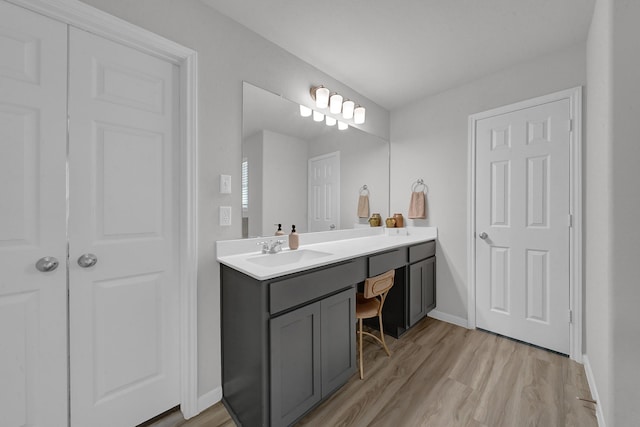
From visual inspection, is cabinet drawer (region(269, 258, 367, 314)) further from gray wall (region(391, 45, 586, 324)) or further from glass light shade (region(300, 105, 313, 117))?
gray wall (region(391, 45, 586, 324))

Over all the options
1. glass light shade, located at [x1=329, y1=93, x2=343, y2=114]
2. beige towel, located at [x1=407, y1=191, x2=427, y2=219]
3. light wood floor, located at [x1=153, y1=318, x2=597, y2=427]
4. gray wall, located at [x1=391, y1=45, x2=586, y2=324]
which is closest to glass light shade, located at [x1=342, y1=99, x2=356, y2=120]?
glass light shade, located at [x1=329, y1=93, x2=343, y2=114]

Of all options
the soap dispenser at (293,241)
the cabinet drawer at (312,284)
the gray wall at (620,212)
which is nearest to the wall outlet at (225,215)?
the soap dispenser at (293,241)

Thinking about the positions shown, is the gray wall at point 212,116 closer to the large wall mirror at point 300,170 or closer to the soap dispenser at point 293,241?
the large wall mirror at point 300,170

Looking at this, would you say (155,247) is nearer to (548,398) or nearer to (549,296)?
(548,398)

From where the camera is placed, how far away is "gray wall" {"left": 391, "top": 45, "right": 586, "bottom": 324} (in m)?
2.27

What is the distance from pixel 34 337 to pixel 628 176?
2.67 m

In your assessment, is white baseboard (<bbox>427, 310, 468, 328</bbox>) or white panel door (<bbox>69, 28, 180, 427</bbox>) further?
white baseboard (<bbox>427, 310, 468, 328</bbox>)

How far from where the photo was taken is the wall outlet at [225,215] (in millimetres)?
1596

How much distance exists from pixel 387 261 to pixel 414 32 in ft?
5.35

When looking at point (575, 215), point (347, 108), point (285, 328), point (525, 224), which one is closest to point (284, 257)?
point (285, 328)

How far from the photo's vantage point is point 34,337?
110 cm

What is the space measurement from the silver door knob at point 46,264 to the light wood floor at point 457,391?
993 millimetres

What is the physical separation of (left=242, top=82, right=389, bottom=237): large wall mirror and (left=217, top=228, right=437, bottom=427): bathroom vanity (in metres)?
0.32

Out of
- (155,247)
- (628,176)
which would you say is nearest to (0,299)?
(155,247)
